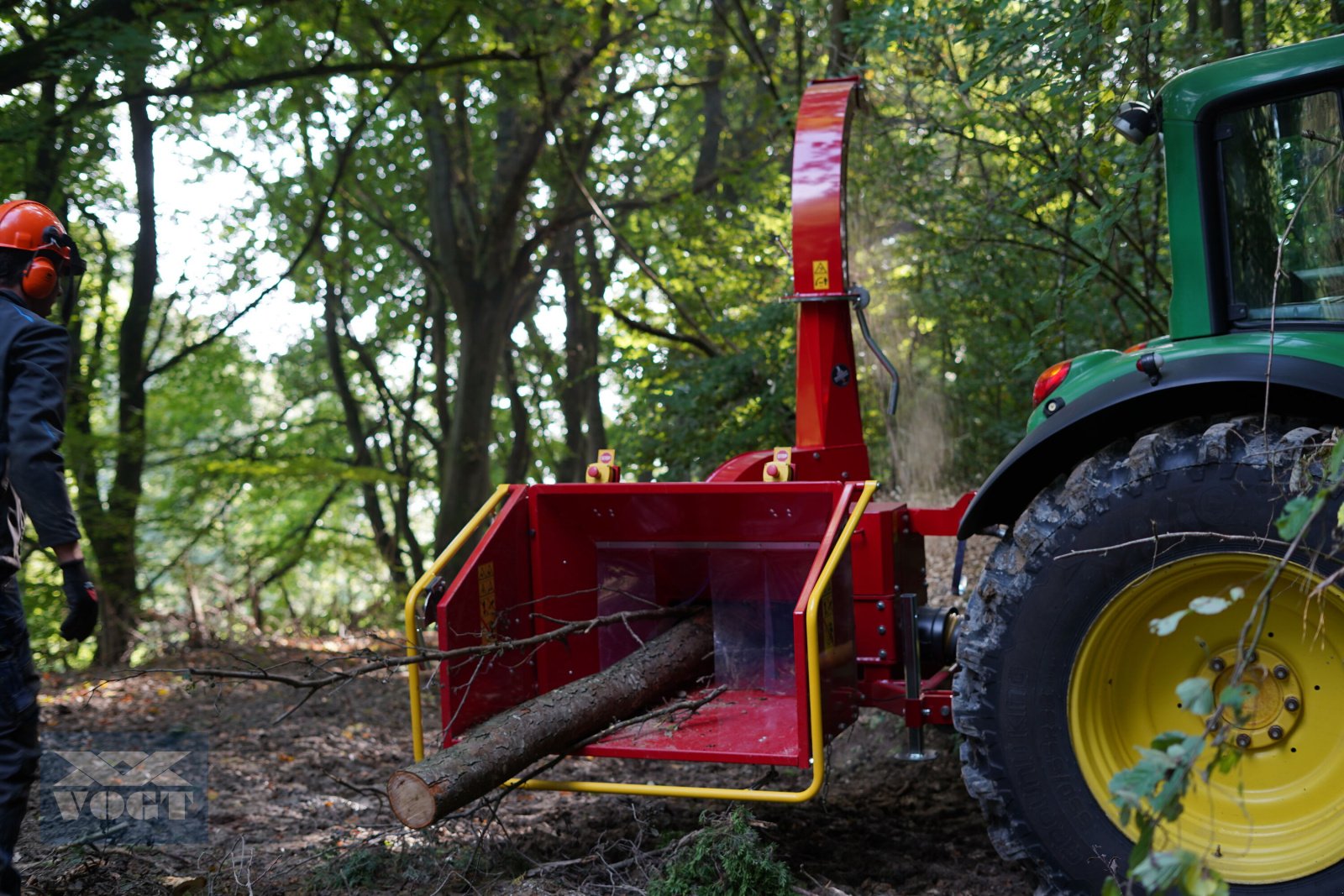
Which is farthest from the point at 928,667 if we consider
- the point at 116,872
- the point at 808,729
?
the point at 116,872

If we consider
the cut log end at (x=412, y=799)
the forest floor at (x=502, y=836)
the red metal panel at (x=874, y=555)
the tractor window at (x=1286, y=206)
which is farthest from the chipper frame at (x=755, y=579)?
the tractor window at (x=1286, y=206)

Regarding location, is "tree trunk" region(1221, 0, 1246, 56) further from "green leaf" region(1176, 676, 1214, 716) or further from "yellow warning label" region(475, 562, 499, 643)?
"green leaf" region(1176, 676, 1214, 716)

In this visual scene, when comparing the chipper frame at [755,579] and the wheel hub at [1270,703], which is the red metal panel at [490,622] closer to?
the chipper frame at [755,579]

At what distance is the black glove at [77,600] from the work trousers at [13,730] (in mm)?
123

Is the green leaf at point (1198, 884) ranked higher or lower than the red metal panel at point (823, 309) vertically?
lower

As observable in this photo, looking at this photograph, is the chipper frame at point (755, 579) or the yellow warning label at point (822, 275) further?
the yellow warning label at point (822, 275)

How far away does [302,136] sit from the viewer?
13680mm

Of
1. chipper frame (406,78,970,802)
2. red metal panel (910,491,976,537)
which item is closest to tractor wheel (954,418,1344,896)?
chipper frame (406,78,970,802)

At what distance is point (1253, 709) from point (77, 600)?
10.3 ft

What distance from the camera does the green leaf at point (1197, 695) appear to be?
169 cm

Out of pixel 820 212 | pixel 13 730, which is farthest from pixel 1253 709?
pixel 13 730

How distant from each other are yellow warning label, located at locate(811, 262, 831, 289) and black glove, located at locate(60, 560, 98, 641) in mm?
2668

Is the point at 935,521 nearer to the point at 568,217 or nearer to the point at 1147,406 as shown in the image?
the point at 1147,406

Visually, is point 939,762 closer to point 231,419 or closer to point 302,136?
point 302,136
